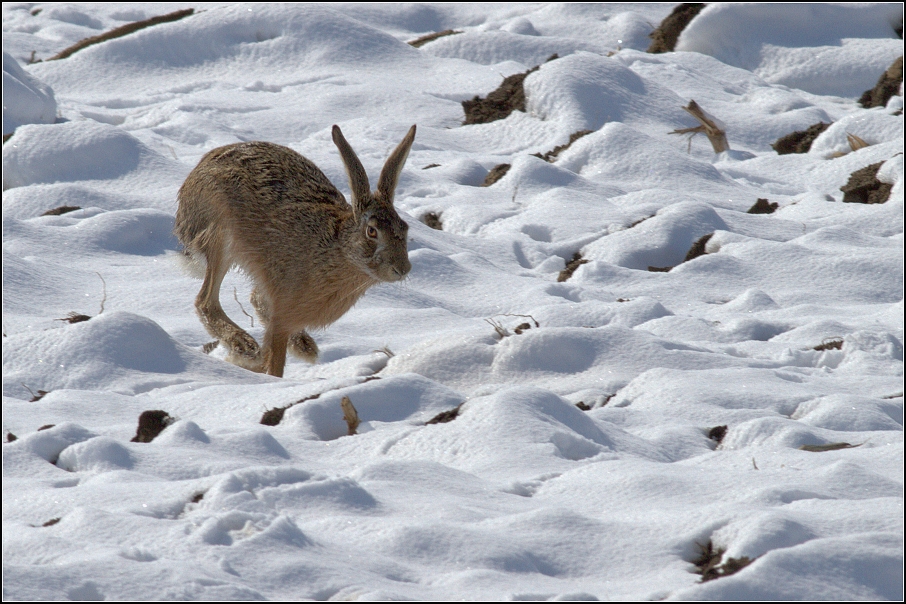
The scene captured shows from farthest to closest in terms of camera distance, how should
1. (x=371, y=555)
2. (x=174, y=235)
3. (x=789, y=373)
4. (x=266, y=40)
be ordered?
1. (x=266, y=40)
2. (x=174, y=235)
3. (x=789, y=373)
4. (x=371, y=555)

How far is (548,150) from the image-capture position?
826cm

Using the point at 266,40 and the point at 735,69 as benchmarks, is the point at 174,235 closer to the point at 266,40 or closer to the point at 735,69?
the point at 266,40

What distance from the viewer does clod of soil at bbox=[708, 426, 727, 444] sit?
13.5 ft

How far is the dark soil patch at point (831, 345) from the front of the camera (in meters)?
5.16

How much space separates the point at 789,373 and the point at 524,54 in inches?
251

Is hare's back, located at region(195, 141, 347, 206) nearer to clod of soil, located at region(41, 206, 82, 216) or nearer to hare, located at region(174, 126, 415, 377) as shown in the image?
hare, located at region(174, 126, 415, 377)

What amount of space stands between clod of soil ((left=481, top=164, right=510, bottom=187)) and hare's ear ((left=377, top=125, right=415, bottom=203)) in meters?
2.25

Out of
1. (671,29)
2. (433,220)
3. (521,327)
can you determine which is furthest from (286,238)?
(671,29)

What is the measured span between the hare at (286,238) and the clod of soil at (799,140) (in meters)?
4.34

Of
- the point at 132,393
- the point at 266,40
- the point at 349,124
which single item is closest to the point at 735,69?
the point at 349,124

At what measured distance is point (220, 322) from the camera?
5.55m

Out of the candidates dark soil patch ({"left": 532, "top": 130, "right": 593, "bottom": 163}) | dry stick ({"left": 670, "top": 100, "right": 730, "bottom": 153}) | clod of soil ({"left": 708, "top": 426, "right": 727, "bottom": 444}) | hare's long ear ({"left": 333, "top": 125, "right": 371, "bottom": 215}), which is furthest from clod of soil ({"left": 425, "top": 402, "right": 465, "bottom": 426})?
dry stick ({"left": 670, "top": 100, "right": 730, "bottom": 153})

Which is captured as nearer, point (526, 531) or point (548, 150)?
point (526, 531)

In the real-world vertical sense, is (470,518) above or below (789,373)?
above
